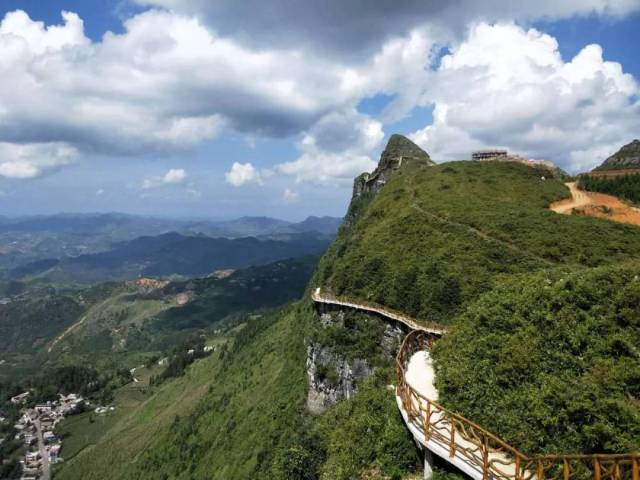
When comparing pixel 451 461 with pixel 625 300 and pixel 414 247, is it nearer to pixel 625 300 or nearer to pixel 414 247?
pixel 625 300

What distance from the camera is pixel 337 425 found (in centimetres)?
3166

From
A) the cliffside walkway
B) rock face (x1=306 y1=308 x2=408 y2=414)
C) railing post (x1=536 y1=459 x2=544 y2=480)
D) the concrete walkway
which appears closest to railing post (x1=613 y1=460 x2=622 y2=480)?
the cliffside walkway

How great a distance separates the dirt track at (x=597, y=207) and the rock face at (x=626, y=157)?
151ft

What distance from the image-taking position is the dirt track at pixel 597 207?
5935cm

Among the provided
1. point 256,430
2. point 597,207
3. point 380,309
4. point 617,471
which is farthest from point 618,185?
point 256,430

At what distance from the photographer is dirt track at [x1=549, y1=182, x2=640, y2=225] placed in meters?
59.3

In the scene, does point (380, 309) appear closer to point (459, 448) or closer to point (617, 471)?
point (459, 448)

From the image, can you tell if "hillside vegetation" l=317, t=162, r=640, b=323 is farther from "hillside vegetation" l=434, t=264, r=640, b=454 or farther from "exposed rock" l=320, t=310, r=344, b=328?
"hillside vegetation" l=434, t=264, r=640, b=454

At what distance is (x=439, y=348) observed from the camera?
24.0 m

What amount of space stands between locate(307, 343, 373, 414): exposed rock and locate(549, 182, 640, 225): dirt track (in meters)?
40.1

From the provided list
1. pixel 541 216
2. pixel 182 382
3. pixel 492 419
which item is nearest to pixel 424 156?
pixel 541 216

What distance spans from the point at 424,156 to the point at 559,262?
93596mm

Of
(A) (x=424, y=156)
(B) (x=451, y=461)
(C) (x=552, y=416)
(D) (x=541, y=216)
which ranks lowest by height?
(B) (x=451, y=461)

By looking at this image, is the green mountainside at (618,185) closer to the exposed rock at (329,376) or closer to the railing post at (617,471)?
the exposed rock at (329,376)
